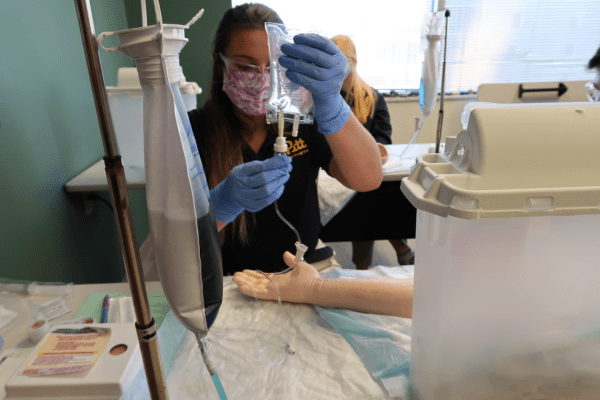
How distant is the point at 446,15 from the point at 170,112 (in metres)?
1.38

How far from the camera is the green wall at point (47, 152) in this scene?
1328 mm

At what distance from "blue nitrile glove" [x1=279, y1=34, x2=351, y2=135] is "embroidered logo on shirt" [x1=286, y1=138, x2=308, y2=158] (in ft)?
1.38

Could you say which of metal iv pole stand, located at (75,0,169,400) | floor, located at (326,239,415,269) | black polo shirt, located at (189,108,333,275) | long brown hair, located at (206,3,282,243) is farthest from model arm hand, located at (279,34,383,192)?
floor, located at (326,239,415,269)

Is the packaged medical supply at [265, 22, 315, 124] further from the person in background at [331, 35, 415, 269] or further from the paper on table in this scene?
the person in background at [331, 35, 415, 269]

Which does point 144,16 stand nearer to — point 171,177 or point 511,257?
point 171,177

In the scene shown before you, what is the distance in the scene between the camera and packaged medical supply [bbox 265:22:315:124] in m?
0.86

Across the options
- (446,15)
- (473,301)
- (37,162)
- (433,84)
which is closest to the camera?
(473,301)

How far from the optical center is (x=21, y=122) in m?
1.41

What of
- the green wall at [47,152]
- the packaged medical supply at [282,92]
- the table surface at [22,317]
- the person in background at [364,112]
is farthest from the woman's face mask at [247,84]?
the person in background at [364,112]

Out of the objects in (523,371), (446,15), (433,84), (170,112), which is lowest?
(523,371)

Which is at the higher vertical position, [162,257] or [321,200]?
[162,257]

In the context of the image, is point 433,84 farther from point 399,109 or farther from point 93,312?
point 399,109

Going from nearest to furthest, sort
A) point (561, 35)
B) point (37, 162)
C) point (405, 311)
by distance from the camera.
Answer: point (405, 311), point (37, 162), point (561, 35)

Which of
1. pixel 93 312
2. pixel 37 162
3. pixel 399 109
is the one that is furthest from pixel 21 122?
pixel 399 109
